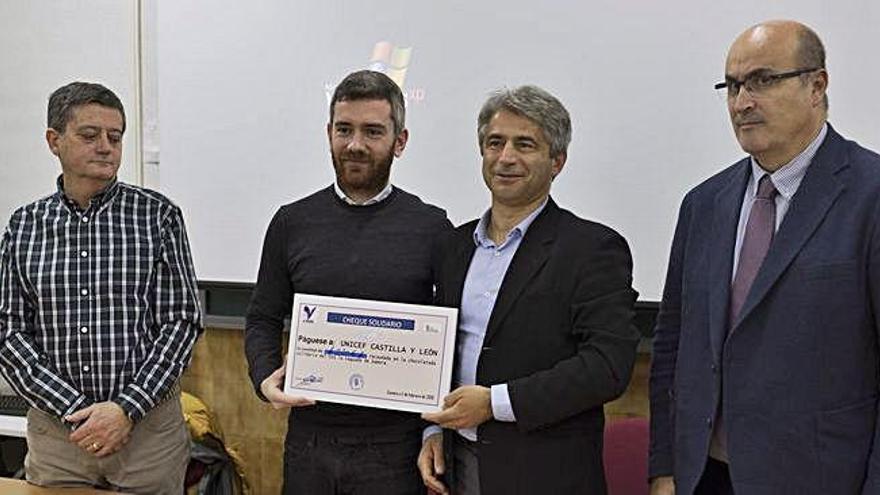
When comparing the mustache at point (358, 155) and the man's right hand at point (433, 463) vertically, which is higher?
the mustache at point (358, 155)

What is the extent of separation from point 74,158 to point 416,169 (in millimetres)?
1199

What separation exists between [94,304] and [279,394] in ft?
2.33

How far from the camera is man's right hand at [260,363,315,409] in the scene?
219cm

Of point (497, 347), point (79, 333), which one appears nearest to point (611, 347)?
point (497, 347)

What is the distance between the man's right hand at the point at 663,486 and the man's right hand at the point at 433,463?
47 cm

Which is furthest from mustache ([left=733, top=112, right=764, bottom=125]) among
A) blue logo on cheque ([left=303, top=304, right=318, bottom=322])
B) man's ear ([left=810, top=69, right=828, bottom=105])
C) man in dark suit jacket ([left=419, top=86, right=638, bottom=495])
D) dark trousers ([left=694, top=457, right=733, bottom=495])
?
blue logo on cheque ([left=303, top=304, right=318, bottom=322])

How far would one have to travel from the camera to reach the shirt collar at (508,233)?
2.09m

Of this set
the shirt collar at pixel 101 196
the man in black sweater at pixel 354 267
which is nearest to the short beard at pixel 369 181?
the man in black sweater at pixel 354 267

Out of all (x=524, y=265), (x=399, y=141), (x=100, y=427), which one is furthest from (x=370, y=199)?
(x=100, y=427)

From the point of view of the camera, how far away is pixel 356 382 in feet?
7.16

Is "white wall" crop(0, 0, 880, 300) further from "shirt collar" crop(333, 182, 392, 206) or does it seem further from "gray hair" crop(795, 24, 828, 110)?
"gray hair" crop(795, 24, 828, 110)

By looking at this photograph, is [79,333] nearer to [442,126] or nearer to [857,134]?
[442,126]

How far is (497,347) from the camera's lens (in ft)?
6.67

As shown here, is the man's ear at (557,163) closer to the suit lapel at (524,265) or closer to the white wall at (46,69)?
the suit lapel at (524,265)
